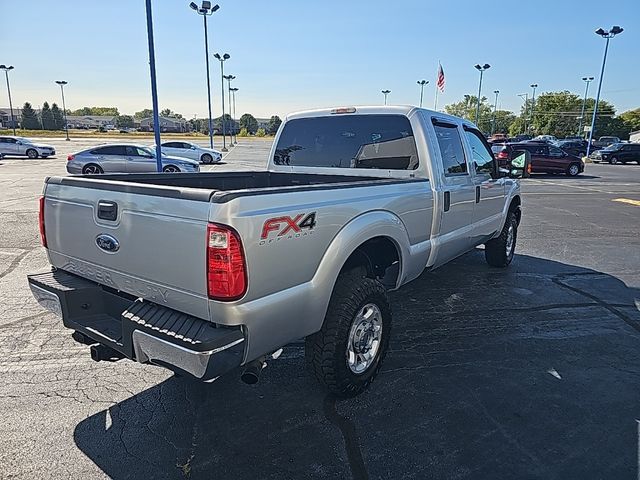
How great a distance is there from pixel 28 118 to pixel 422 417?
109733 mm

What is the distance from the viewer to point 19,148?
30.1m

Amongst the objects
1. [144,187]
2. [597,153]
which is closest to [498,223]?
[144,187]

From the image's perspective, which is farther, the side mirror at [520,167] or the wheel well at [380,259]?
the side mirror at [520,167]

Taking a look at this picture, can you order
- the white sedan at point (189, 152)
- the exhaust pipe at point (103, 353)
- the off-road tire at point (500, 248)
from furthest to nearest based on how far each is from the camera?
the white sedan at point (189, 152), the off-road tire at point (500, 248), the exhaust pipe at point (103, 353)

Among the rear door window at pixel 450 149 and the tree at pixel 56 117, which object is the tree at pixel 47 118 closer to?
the tree at pixel 56 117

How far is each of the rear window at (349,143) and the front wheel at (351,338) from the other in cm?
145

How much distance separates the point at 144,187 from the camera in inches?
98.5

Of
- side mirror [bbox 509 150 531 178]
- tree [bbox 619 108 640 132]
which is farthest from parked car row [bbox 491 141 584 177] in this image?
tree [bbox 619 108 640 132]

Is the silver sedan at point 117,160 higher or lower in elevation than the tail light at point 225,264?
lower

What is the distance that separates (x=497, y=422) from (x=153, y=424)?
7.21 ft

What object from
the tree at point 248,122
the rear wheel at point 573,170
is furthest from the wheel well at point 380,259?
the tree at point 248,122

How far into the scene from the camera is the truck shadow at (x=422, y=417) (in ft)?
8.34

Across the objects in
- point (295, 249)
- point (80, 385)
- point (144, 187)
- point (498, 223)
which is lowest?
point (80, 385)

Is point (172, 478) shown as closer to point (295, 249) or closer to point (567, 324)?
point (295, 249)
